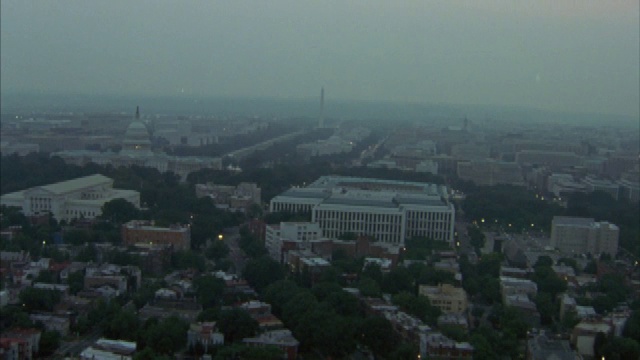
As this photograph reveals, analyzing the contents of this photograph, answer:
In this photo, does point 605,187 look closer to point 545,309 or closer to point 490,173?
point 490,173

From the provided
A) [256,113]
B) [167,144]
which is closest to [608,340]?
[167,144]

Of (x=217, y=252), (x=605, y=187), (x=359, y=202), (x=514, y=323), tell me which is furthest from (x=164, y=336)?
(x=605, y=187)

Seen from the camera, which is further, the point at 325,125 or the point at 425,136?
the point at 325,125

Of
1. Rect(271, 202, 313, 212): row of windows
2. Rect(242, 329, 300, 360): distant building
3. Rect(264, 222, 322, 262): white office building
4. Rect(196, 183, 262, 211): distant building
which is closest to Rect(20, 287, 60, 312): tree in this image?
Rect(242, 329, 300, 360): distant building

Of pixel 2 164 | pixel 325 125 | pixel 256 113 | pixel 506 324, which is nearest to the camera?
pixel 506 324

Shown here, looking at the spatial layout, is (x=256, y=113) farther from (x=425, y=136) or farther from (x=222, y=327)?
(x=222, y=327)

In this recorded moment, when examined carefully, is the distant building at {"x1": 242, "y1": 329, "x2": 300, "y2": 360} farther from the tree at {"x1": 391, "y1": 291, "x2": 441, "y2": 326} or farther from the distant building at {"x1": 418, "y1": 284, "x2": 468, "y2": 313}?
the distant building at {"x1": 418, "y1": 284, "x2": 468, "y2": 313}

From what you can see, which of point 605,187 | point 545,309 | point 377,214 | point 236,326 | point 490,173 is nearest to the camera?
point 236,326
